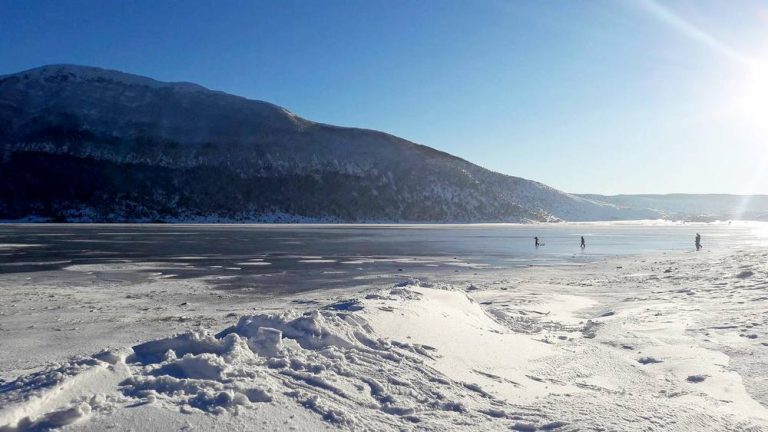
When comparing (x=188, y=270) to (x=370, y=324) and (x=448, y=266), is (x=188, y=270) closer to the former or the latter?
(x=448, y=266)

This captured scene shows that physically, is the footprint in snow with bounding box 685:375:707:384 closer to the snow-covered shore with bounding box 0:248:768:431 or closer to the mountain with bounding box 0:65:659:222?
the snow-covered shore with bounding box 0:248:768:431

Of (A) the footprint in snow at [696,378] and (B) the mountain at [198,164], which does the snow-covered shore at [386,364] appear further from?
(B) the mountain at [198,164]

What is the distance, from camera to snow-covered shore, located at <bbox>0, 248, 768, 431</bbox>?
5242mm

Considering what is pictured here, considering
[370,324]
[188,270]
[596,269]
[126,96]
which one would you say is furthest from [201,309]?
[126,96]

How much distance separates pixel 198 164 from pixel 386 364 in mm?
123416

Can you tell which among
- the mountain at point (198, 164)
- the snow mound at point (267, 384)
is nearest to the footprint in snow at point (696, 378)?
the snow mound at point (267, 384)

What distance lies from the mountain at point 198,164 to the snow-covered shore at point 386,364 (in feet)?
316

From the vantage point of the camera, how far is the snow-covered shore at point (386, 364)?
17.2 ft

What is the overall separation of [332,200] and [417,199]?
19121 millimetres

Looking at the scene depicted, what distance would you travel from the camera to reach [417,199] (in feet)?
389

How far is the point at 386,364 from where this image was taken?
6910 millimetres

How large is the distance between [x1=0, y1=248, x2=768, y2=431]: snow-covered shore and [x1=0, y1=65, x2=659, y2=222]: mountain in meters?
96.2

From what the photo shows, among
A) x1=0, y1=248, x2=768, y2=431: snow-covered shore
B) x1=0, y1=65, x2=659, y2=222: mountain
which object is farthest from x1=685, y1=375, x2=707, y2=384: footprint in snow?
x1=0, y1=65, x2=659, y2=222: mountain

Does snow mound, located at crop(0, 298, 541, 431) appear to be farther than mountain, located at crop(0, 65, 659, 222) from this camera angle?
No
